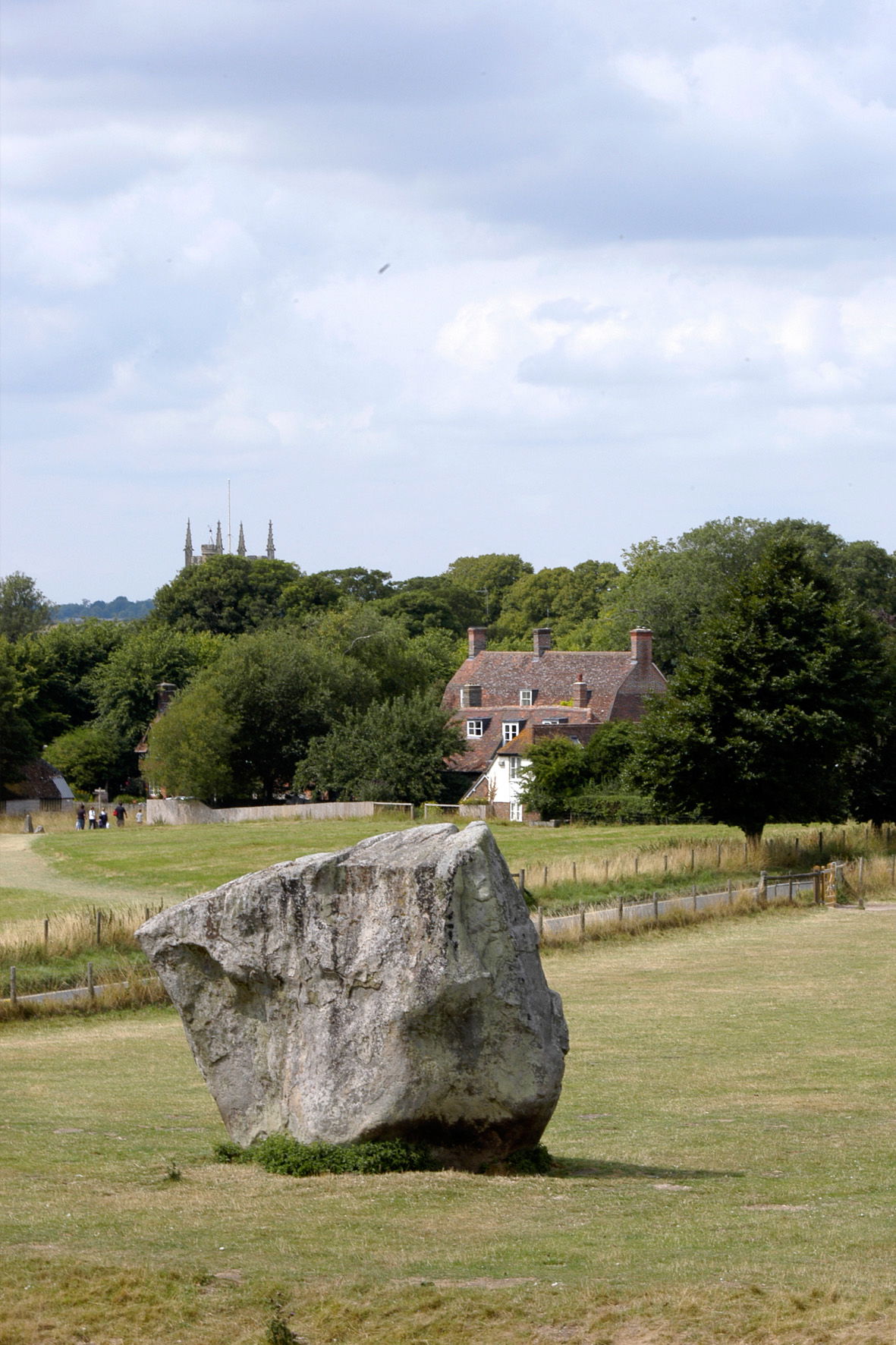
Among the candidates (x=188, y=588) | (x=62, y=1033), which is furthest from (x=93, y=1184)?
(x=188, y=588)

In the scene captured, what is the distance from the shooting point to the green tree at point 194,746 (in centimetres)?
8294

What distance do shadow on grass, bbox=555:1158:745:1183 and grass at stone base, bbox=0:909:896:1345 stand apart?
0.16 ft

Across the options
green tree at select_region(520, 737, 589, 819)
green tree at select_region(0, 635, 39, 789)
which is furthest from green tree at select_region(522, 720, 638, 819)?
green tree at select_region(0, 635, 39, 789)

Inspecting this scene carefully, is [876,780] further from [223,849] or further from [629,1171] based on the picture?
[629,1171]

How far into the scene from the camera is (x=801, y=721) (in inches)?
1930

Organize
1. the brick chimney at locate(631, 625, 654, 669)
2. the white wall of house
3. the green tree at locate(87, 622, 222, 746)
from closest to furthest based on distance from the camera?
the white wall of house → the brick chimney at locate(631, 625, 654, 669) → the green tree at locate(87, 622, 222, 746)

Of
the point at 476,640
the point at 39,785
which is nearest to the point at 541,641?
the point at 476,640

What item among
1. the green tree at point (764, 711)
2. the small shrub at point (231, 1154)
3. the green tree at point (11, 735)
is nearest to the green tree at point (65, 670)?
the green tree at point (11, 735)

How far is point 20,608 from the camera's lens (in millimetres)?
153125

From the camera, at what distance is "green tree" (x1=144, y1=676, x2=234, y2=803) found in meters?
82.9

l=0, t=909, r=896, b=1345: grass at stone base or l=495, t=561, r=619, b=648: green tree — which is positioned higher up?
l=495, t=561, r=619, b=648: green tree

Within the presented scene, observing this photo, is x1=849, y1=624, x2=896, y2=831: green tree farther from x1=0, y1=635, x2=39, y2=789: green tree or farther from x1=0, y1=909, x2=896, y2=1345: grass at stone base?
x1=0, y1=635, x2=39, y2=789: green tree

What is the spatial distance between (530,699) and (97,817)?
2985 centimetres

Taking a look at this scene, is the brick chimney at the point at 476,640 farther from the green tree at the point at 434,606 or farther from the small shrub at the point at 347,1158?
the small shrub at the point at 347,1158
